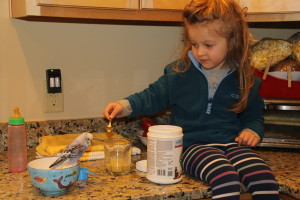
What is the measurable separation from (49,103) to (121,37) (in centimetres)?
41

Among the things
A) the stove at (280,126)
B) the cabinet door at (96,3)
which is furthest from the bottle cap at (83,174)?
the stove at (280,126)

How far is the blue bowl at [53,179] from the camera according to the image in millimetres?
1128

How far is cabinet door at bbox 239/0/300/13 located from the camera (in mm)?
1485

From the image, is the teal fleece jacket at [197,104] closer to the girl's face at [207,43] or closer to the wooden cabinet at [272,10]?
the girl's face at [207,43]

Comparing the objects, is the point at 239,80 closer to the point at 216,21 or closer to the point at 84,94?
the point at 216,21

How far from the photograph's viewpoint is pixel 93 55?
1717mm

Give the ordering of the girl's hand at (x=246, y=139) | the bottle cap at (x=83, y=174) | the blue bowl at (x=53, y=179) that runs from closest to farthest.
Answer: the blue bowl at (x=53, y=179) < the bottle cap at (x=83, y=174) < the girl's hand at (x=246, y=139)

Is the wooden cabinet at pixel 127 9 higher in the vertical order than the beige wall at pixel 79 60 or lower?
higher

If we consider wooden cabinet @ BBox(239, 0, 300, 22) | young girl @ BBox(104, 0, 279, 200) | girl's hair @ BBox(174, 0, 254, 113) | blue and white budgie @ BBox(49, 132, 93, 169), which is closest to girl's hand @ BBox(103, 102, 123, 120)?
young girl @ BBox(104, 0, 279, 200)

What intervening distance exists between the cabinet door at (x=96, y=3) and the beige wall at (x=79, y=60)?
0.33 metres

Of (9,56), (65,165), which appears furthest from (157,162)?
(9,56)

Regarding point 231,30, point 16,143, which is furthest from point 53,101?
point 231,30

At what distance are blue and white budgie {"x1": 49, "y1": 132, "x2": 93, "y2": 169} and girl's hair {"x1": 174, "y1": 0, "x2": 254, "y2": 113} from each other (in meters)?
0.46

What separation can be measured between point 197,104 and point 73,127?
567 millimetres
